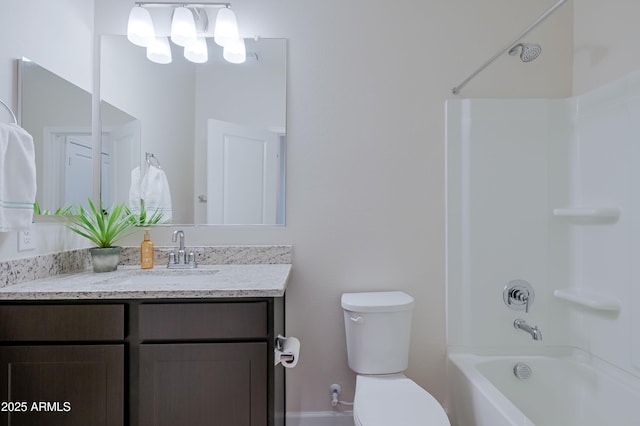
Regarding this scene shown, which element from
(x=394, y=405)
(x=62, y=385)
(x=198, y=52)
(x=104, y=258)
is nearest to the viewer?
(x=62, y=385)

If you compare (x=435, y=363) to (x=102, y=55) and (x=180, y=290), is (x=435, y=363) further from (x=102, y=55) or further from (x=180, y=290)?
(x=102, y=55)

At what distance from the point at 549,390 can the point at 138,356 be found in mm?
1903

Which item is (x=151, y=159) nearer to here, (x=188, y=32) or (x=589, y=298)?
(x=188, y=32)

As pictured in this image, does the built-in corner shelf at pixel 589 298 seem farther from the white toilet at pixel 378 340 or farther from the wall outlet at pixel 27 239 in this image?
the wall outlet at pixel 27 239

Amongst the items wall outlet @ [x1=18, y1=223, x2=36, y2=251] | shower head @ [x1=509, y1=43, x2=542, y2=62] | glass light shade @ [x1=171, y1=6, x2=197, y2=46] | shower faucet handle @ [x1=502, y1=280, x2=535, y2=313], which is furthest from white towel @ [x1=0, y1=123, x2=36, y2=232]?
shower faucet handle @ [x1=502, y1=280, x2=535, y2=313]

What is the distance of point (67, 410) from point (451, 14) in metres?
2.51

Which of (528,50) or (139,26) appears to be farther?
(139,26)

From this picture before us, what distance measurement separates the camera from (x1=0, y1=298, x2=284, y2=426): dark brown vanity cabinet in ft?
3.84

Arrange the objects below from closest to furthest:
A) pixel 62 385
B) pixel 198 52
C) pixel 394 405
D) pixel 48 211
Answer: pixel 62 385 → pixel 394 405 → pixel 48 211 → pixel 198 52

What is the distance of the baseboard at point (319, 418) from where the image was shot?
1.84 m

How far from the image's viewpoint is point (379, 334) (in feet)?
5.39

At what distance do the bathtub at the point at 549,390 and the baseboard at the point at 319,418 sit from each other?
560mm

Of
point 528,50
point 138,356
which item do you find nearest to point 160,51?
point 138,356

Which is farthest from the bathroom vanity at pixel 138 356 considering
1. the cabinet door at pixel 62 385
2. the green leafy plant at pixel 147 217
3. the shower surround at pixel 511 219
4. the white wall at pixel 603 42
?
the white wall at pixel 603 42
